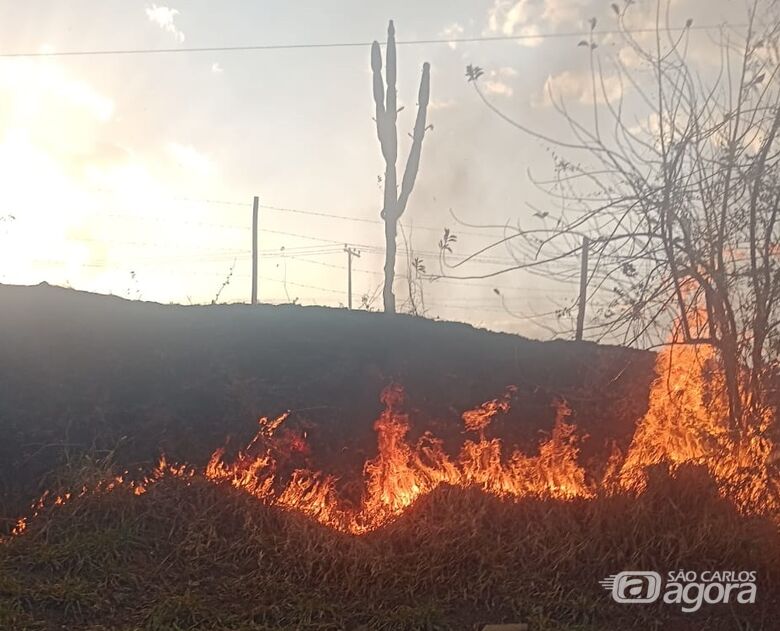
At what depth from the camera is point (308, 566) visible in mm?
5707

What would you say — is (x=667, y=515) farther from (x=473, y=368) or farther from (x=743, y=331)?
(x=473, y=368)

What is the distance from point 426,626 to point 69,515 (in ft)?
9.20

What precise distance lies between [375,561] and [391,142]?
7.93 m

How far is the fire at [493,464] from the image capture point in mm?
6297

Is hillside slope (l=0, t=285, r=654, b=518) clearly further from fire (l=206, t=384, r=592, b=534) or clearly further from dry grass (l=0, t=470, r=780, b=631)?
dry grass (l=0, t=470, r=780, b=631)

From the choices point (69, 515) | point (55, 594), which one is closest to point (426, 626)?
point (55, 594)

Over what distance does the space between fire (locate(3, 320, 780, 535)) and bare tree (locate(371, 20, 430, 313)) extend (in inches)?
199

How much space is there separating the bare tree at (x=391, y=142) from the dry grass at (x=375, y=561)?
643 cm

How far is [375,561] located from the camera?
18.7 ft

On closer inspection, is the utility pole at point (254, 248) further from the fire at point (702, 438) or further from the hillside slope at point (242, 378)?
the fire at point (702, 438)

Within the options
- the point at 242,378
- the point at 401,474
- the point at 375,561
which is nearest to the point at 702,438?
the point at 401,474

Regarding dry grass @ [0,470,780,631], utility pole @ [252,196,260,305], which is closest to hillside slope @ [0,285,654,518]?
dry grass @ [0,470,780,631]

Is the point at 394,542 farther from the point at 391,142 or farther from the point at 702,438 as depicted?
the point at 391,142

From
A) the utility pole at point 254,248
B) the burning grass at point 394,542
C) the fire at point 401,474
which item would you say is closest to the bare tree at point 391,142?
the utility pole at point 254,248
